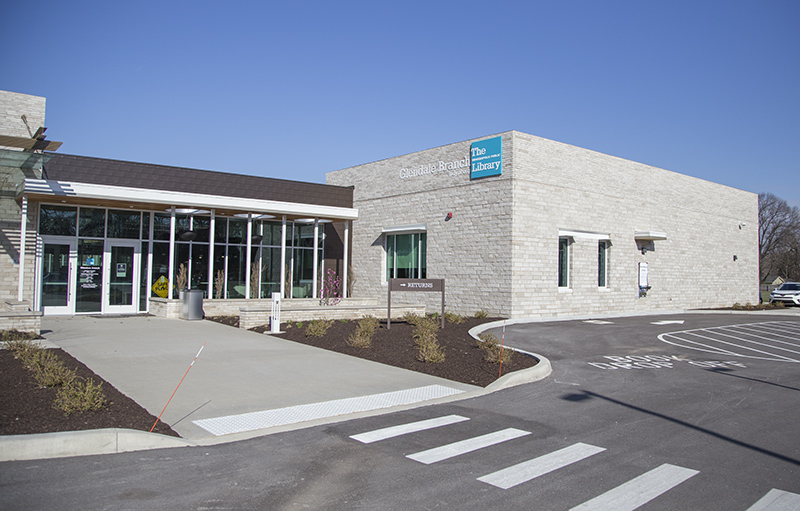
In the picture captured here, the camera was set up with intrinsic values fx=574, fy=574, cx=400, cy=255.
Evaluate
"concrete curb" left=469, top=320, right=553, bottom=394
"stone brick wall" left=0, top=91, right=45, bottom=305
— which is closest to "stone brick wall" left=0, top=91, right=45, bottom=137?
"stone brick wall" left=0, top=91, right=45, bottom=305

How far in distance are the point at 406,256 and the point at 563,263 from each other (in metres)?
6.57

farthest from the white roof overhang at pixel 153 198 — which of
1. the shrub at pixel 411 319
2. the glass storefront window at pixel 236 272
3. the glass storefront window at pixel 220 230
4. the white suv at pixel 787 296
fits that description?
the white suv at pixel 787 296

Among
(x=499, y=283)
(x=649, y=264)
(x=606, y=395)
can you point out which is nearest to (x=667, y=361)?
(x=606, y=395)

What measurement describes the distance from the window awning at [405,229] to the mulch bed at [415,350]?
6391 millimetres

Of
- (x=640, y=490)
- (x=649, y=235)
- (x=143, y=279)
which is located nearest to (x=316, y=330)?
(x=143, y=279)

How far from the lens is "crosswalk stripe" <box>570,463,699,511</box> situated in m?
4.55

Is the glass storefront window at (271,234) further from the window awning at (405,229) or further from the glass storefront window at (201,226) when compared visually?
the window awning at (405,229)

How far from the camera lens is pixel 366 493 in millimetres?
4766

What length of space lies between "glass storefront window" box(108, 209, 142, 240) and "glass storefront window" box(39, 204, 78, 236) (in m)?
1.12

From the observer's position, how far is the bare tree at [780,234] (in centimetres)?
6950

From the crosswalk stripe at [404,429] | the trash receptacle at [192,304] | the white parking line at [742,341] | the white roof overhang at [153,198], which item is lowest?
the crosswalk stripe at [404,429]

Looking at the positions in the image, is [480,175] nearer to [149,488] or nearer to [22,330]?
[22,330]

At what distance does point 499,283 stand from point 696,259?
1412cm

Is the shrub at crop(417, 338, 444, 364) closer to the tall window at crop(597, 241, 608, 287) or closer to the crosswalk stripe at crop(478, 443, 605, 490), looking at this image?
the crosswalk stripe at crop(478, 443, 605, 490)
